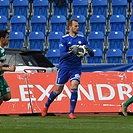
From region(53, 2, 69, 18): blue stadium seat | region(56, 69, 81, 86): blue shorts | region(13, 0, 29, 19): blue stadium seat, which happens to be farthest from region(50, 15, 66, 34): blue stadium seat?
region(56, 69, 81, 86): blue shorts

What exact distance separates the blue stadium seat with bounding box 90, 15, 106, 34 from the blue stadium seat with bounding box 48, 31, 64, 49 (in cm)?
139

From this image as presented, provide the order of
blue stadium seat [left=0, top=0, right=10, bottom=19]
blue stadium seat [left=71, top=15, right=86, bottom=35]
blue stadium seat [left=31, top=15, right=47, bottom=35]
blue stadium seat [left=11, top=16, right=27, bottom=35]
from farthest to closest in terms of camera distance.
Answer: blue stadium seat [left=0, top=0, right=10, bottom=19], blue stadium seat [left=11, top=16, right=27, bottom=35], blue stadium seat [left=31, top=15, right=47, bottom=35], blue stadium seat [left=71, top=15, right=86, bottom=35]

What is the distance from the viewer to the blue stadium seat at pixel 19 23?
87.2ft

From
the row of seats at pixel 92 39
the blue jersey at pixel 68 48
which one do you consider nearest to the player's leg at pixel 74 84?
the blue jersey at pixel 68 48

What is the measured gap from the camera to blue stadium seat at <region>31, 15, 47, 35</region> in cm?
2647

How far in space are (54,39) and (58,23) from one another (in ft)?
2.95

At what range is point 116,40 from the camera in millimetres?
25219

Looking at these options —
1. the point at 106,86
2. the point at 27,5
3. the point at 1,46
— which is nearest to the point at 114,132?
the point at 1,46

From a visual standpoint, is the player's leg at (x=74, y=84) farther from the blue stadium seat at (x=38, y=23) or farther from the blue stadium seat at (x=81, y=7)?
the blue stadium seat at (x=81, y=7)

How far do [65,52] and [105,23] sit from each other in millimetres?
11939

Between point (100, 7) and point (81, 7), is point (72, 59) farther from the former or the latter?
point (81, 7)

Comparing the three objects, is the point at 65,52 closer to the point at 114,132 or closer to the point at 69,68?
the point at 69,68

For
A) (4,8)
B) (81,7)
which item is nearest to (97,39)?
(81,7)

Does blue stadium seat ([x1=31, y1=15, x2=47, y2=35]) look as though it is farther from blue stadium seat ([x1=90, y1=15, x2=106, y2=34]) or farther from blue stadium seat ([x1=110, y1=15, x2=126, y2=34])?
blue stadium seat ([x1=110, y1=15, x2=126, y2=34])
